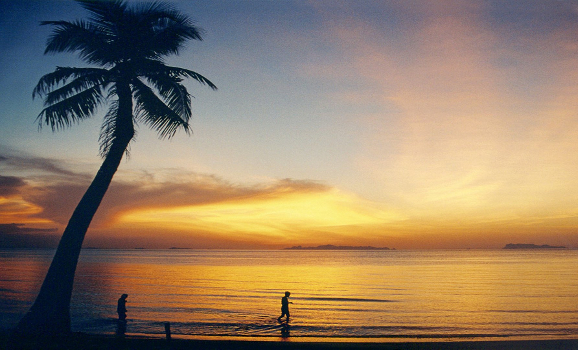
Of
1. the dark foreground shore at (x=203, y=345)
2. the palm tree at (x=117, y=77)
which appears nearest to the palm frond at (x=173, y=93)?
the palm tree at (x=117, y=77)

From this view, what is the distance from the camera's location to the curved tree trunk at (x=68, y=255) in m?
11.6

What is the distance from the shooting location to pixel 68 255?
12.2 meters

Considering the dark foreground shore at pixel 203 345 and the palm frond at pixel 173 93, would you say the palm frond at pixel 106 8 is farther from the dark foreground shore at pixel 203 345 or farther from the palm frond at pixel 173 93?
the dark foreground shore at pixel 203 345

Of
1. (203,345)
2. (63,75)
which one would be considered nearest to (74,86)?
(63,75)

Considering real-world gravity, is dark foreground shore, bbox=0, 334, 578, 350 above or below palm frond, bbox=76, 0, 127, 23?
below

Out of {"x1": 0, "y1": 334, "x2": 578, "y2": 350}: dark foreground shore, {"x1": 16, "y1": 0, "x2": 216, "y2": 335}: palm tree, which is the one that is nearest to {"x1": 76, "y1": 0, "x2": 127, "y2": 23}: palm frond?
{"x1": 16, "y1": 0, "x2": 216, "y2": 335}: palm tree

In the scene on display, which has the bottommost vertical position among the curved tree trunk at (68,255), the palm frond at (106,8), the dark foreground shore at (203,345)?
the dark foreground shore at (203,345)

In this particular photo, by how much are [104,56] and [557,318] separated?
2795 centimetres

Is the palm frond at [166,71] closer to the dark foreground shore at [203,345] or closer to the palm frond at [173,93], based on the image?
the palm frond at [173,93]

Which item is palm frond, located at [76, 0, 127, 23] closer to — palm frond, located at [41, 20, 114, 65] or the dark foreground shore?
palm frond, located at [41, 20, 114, 65]

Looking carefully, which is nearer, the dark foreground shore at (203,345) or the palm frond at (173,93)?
the dark foreground shore at (203,345)

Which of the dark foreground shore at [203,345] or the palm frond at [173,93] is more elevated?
the palm frond at [173,93]

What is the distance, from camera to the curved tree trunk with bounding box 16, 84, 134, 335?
1159 cm

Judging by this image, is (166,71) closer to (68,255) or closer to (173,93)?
(173,93)
